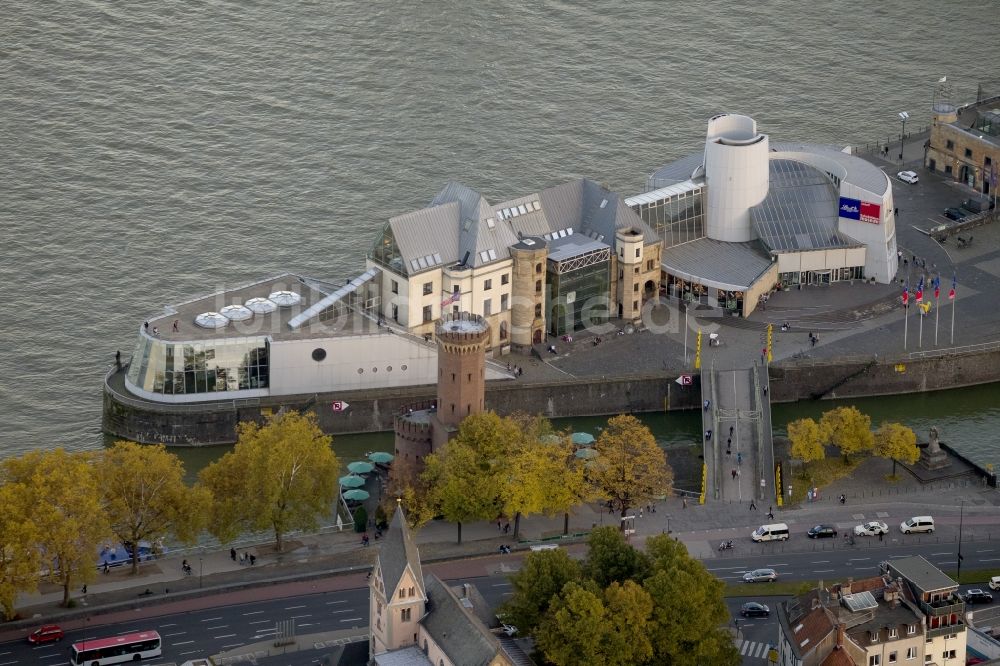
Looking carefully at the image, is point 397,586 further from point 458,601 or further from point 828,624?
point 828,624

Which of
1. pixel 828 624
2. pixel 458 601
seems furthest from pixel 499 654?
pixel 828 624

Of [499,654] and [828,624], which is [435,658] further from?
[828,624]

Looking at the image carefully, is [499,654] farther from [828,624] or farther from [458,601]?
[828,624]

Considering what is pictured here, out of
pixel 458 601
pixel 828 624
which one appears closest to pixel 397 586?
pixel 458 601

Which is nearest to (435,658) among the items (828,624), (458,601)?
(458,601)
